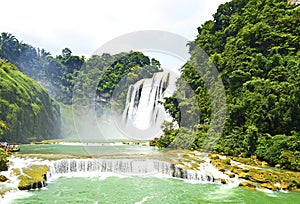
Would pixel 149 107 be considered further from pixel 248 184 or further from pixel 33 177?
pixel 33 177

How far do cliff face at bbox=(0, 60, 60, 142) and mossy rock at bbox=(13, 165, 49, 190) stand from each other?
8.28 meters

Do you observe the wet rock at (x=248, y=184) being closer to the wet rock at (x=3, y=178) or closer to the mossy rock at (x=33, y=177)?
the mossy rock at (x=33, y=177)

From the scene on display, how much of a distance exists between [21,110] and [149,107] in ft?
38.6

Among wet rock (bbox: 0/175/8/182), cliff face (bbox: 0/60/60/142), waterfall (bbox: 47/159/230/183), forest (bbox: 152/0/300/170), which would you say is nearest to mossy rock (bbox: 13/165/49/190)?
wet rock (bbox: 0/175/8/182)

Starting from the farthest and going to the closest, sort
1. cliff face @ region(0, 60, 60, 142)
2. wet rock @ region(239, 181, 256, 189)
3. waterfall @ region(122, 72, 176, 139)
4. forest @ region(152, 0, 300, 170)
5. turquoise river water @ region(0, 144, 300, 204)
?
waterfall @ region(122, 72, 176, 139)
cliff face @ region(0, 60, 60, 142)
forest @ region(152, 0, 300, 170)
wet rock @ region(239, 181, 256, 189)
turquoise river water @ region(0, 144, 300, 204)

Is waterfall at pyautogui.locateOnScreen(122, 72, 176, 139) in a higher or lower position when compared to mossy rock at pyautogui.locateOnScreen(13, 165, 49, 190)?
higher

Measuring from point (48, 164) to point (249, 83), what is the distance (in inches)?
447

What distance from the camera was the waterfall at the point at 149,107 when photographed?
25.8m

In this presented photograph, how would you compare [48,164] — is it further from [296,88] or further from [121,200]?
[296,88]

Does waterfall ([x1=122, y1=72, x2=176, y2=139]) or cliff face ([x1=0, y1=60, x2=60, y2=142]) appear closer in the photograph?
cliff face ([x1=0, y1=60, x2=60, y2=142])

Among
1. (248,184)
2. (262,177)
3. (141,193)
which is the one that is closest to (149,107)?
(262,177)

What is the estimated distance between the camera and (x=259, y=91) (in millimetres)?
14531

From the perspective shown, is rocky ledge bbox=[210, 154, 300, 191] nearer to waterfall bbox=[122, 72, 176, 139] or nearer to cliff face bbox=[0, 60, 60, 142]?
waterfall bbox=[122, 72, 176, 139]

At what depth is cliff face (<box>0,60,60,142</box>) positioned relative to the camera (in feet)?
69.3
